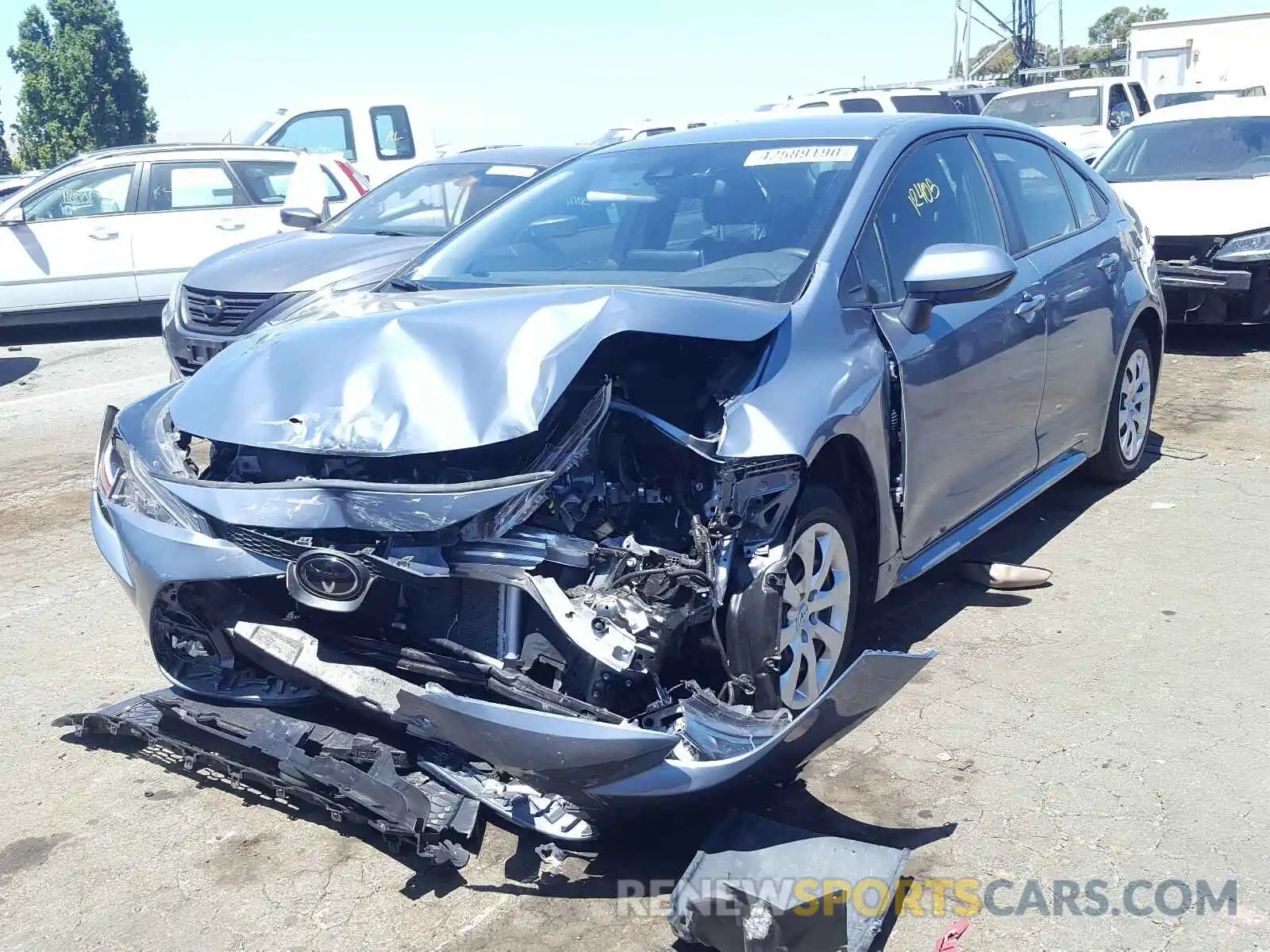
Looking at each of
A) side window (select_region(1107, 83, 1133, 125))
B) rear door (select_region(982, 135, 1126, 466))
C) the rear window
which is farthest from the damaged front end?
the rear window

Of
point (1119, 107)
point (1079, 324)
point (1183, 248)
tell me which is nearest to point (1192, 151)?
point (1183, 248)

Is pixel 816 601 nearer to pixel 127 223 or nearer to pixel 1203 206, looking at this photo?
pixel 1203 206

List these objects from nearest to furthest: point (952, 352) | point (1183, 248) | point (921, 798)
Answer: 1. point (921, 798)
2. point (952, 352)
3. point (1183, 248)

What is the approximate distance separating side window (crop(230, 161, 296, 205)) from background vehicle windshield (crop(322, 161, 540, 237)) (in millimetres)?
3524

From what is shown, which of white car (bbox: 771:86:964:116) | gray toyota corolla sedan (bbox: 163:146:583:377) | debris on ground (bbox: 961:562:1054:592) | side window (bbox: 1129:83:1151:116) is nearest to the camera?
debris on ground (bbox: 961:562:1054:592)

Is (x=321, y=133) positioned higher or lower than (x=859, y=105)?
higher

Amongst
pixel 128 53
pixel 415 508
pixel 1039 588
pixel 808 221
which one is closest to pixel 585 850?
pixel 415 508

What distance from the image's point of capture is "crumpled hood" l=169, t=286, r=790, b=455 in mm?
3160

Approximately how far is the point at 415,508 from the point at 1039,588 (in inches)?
118

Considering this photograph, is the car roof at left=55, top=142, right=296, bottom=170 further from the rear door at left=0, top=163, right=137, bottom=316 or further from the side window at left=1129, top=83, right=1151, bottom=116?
the side window at left=1129, top=83, right=1151, bottom=116

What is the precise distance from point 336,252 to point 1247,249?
21.4 feet

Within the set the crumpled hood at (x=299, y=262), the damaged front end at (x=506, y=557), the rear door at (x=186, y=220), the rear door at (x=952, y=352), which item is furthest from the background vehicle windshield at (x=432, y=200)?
the damaged front end at (x=506, y=557)

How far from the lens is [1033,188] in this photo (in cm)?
534

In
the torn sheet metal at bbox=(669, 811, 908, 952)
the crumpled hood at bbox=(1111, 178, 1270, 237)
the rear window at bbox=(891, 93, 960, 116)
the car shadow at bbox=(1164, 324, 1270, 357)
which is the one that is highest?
the rear window at bbox=(891, 93, 960, 116)
